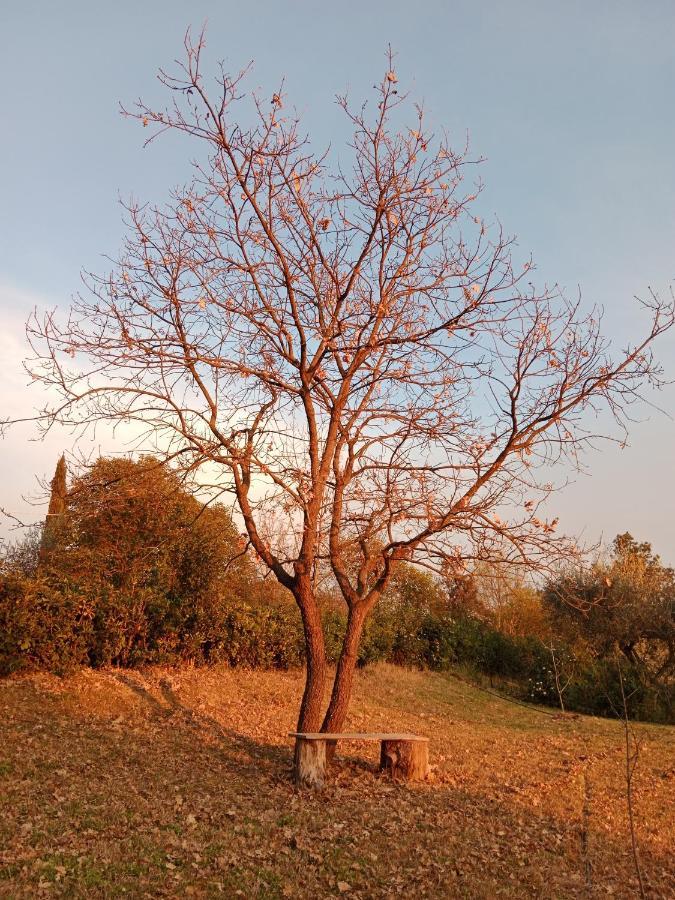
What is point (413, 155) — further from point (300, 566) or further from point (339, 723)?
point (339, 723)

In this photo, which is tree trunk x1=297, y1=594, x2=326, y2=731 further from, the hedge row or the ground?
the hedge row

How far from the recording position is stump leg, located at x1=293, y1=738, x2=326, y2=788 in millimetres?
7449

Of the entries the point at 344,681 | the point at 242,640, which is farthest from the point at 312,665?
the point at 242,640

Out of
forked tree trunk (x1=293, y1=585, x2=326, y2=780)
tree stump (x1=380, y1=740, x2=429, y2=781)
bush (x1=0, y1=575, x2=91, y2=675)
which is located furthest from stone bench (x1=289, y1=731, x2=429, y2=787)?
bush (x1=0, y1=575, x2=91, y2=675)

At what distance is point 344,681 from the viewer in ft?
28.4

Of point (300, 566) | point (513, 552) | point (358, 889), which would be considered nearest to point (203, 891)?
point (358, 889)

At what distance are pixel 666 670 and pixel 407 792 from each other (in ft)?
44.5

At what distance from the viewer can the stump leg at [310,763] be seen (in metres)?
7.45

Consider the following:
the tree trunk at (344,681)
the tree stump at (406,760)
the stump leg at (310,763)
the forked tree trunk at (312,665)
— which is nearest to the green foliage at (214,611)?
the forked tree trunk at (312,665)

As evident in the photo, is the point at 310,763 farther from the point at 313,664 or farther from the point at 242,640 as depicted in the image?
the point at 242,640

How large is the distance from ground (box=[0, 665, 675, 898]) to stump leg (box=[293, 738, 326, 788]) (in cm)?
20

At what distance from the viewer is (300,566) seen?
8328mm

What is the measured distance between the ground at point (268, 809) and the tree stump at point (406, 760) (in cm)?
21

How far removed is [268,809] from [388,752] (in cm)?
210
